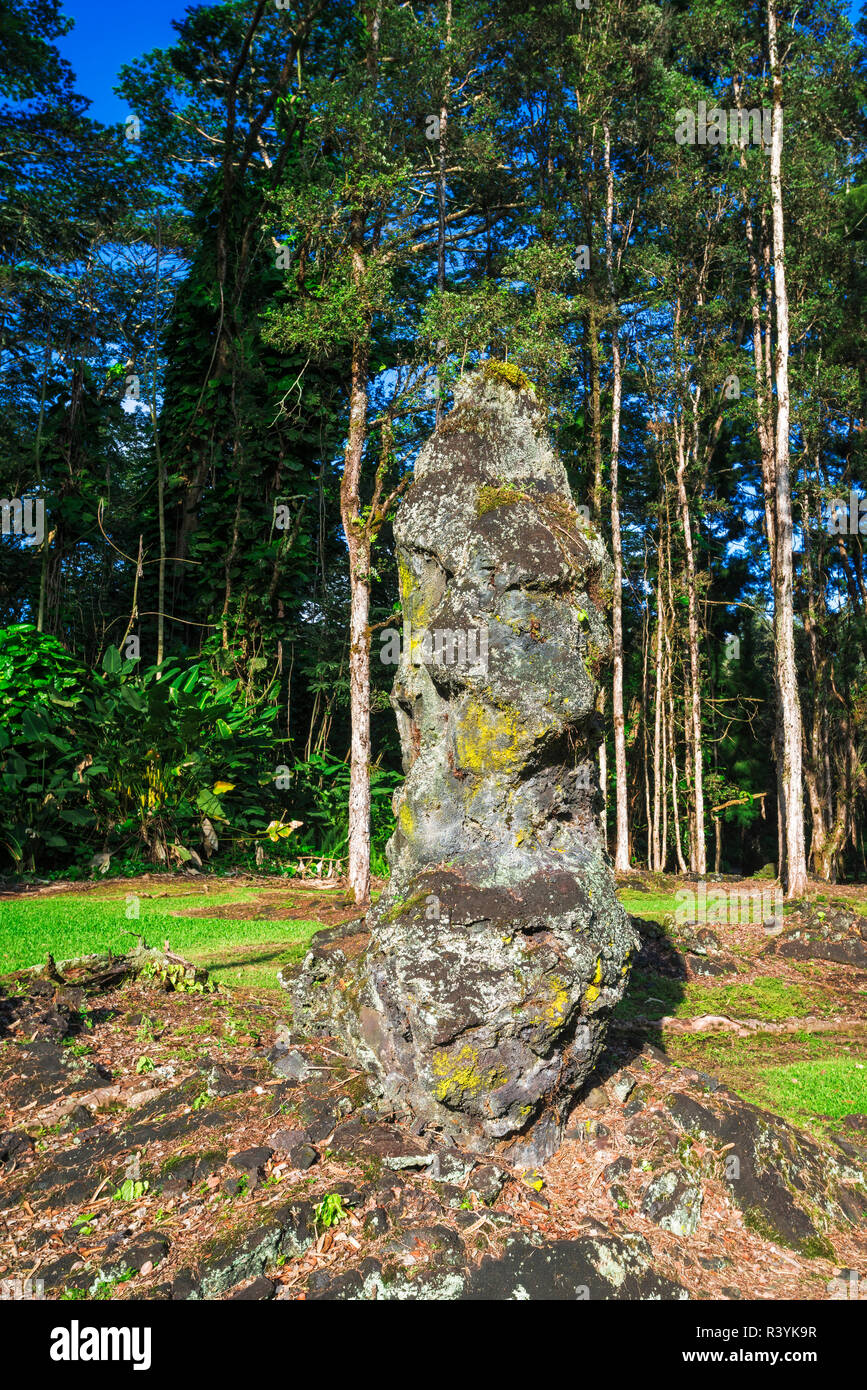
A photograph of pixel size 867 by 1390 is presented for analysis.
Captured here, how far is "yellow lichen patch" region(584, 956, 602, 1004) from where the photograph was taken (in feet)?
12.6

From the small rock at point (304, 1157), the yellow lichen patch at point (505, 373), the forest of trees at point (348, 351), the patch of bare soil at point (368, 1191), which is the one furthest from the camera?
the forest of trees at point (348, 351)

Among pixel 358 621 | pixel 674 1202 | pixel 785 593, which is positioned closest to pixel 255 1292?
pixel 674 1202

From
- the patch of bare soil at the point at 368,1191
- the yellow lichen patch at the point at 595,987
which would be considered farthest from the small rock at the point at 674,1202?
the yellow lichen patch at the point at 595,987

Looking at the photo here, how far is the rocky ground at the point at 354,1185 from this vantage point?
310 centimetres

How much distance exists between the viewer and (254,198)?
16469mm

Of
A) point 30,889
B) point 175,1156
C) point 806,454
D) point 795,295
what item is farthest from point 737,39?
point 175,1156

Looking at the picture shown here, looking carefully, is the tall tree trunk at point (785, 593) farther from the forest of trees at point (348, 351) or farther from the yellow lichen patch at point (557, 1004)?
the yellow lichen patch at point (557, 1004)

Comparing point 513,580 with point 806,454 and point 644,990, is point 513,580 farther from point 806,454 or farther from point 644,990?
point 806,454

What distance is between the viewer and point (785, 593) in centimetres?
1230

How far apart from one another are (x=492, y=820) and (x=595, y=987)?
0.87 metres

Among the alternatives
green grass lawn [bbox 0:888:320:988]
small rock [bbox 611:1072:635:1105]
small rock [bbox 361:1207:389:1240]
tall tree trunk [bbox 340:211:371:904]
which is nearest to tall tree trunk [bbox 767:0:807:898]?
tall tree trunk [bbox 340:211:371:904]

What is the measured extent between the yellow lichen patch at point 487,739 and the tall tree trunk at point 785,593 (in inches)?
341

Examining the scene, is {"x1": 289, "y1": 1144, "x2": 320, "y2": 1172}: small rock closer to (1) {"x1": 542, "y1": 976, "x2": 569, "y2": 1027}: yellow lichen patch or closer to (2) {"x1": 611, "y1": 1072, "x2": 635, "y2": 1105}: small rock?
(1) {"x1": 542, "y1": 976, "x2": 569, "y2": 1027}: yellow lichen patch

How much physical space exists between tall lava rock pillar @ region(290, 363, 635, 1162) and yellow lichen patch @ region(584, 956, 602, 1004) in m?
0.01
